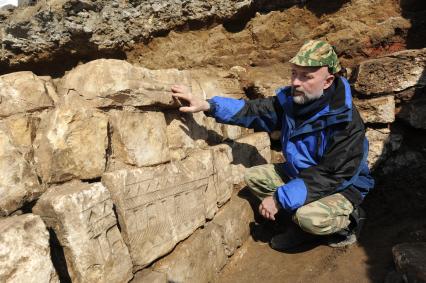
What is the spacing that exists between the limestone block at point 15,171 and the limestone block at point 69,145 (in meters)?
0.09

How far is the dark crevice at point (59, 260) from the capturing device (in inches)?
79.0

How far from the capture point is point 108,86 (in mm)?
2422

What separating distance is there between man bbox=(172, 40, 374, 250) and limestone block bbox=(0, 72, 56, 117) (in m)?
0.92

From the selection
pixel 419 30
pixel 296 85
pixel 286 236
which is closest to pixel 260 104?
pixel 296 85

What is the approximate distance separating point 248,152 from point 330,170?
0.97m

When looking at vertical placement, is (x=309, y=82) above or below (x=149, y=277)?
above

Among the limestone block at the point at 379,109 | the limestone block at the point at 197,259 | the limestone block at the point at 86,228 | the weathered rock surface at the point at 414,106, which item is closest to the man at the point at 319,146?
the limestone block at the point at 197,259

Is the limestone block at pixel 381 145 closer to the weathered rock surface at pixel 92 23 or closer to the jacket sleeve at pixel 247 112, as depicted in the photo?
the jacket sleeve at pixel 247 112

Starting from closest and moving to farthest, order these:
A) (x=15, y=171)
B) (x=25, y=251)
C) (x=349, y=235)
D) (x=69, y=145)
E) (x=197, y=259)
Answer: (x=25, y=251) → (x=15, y=171) → (x=69, y=145) → (x=197, y=259) → (x=349, y=235)

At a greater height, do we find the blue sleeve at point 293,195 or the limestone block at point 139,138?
the limestone block at point 139,138

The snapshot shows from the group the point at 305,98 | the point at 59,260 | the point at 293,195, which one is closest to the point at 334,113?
the point at 305,98

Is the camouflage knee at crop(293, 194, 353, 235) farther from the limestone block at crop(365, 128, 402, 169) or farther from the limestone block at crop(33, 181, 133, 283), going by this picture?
the limestone block at crop(33, 181, 133, 283)

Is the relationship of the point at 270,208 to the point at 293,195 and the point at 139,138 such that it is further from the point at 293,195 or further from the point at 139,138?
the point at 139,138

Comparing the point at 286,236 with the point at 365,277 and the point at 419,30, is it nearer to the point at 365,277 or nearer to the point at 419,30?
the point at 365,277
